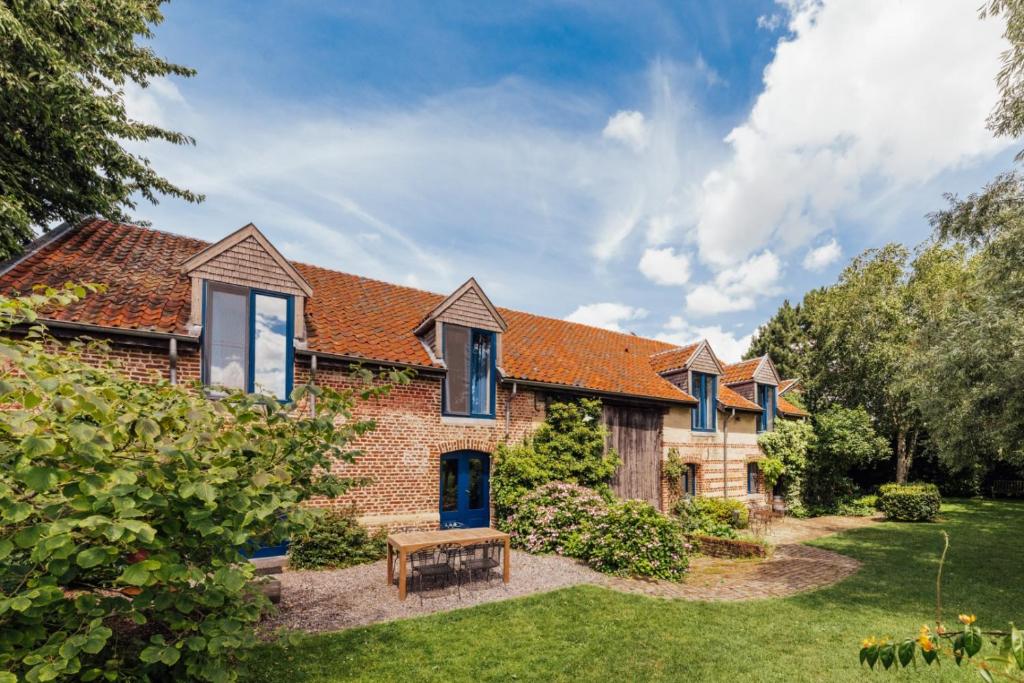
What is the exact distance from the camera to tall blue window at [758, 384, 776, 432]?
2077cm

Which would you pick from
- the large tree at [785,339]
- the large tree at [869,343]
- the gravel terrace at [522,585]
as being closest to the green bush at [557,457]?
the gravel terrace at [522,585]

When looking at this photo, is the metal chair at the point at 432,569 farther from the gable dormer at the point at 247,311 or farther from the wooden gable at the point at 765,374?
the wooden gable at the point at 765,374

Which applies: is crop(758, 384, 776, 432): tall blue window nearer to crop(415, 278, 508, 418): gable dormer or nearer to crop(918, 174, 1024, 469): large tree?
crop(918, 174, 1024, 469): large tree

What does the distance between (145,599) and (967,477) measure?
37.8m

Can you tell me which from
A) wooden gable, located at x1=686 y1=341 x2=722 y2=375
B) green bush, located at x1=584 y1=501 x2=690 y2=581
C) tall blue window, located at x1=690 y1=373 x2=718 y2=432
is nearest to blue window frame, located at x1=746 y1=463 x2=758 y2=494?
tall blue window, located at x1=690 y1=373 x2=718 y2=432

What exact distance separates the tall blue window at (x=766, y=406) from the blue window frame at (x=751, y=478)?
1673 millimetres

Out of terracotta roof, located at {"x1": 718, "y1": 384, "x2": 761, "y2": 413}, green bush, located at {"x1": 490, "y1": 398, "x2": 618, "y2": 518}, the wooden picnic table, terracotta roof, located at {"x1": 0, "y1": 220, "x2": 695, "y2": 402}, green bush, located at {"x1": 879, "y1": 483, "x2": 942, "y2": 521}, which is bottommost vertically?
green bush, located at {"x1": 879, "y1": 483, "x2": 942, "y2": 521}

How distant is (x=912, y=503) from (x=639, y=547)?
52.3 ft

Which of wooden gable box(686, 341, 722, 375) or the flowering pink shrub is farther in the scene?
wooden gable box(686, 341, 722, 375)

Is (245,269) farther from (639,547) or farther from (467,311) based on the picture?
(639,547)

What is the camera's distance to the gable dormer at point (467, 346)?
12.8 metres

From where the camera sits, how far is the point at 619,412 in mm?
15461

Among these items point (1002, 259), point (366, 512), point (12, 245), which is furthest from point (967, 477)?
point (12, 245)

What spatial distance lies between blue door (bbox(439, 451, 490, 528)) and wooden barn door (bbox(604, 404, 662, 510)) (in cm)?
440
